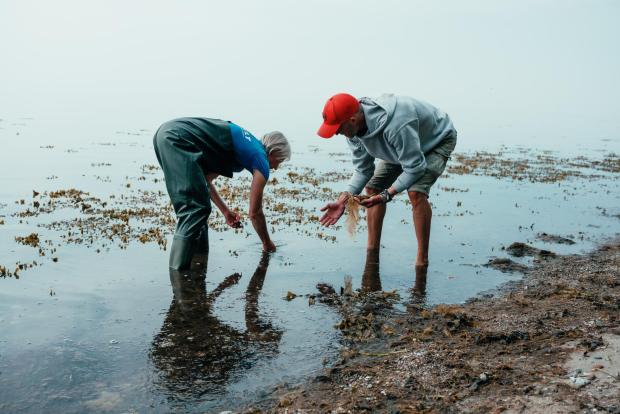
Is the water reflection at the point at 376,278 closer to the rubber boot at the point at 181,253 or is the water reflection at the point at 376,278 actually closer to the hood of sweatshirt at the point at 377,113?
the hood of sweatshirt at the point at 377,113

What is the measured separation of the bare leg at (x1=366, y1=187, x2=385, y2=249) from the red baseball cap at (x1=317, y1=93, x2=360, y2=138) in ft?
6.45

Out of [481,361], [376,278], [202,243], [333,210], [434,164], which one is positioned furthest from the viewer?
[202,243]

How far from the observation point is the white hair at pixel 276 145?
6980 mm

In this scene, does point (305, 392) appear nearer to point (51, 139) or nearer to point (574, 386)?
point (574, 386)

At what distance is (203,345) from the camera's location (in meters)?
4.79

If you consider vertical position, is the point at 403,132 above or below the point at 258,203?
above

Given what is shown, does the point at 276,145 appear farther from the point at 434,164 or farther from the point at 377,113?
the point at 434,164

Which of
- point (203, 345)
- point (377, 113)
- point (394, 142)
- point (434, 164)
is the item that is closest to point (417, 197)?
point (434, 164)

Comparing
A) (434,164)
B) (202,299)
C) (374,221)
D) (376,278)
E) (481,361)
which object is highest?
(434,164)

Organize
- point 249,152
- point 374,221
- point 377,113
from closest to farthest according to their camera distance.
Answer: point 377,113
point 249,152
point 374,221

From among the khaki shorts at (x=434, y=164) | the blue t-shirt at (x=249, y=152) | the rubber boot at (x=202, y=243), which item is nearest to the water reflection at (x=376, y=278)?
the khaki shorts at (x=434, y=164)

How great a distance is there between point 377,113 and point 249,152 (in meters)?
1.61

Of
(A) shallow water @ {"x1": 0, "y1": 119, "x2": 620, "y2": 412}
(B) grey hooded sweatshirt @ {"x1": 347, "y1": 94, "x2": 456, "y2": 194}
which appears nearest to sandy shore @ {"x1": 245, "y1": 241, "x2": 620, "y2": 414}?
(A) shallow water @ {"x1": 0, "y1": 119, "x2": 620, "y2": 412}

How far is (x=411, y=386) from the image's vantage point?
12.7ft
